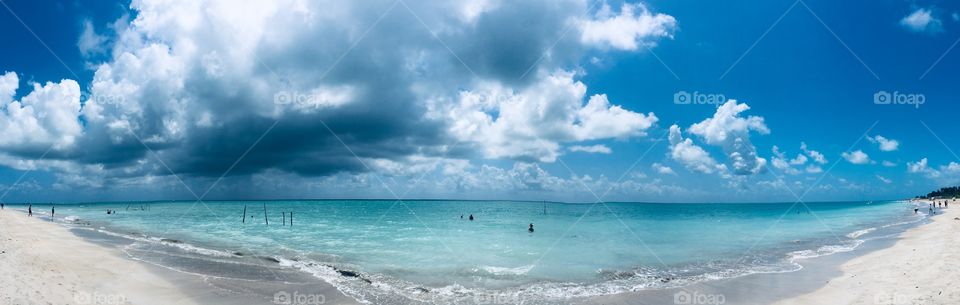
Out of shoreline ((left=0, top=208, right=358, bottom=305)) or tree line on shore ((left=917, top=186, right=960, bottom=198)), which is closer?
shoreline ((left=0, top=208, right=358, bottom=305))

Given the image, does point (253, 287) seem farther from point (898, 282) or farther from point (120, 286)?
point (898, 282)

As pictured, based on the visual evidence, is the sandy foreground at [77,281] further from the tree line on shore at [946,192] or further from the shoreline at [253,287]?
the tree line on shore at [946,192]

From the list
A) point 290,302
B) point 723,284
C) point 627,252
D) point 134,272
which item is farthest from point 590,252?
point 134,272

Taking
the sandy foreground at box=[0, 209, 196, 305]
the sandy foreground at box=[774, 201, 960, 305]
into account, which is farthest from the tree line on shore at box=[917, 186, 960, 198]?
the sandy foreground at box=[0, 209, 196, 305]

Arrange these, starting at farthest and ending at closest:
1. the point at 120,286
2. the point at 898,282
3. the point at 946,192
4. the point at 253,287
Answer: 1. the point at 946,192
2. the point at 253,287
3. the point at 120,286
4. the point at 898,282

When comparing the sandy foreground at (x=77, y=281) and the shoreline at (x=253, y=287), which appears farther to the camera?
→ the shoreline at (x=253, y=287)

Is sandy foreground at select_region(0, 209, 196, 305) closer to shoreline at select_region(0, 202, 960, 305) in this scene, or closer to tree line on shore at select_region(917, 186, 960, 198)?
shoreline at select_region(0, 202, 960, 305)

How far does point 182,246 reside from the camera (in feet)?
107

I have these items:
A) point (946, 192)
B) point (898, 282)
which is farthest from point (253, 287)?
point (946, 192)

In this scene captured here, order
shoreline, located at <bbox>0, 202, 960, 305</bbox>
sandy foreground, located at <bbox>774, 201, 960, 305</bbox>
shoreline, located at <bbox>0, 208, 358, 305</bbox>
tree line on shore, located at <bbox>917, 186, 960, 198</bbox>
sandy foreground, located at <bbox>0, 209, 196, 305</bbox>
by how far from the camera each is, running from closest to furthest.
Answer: sandy foreground, located at <bbox>0, 209, 196, 305</bbox>
shoreline, located at <bbox>0, 208, 358, 305</bbox>
sandy foreground, located at <bbox>774, 201, 960, 305</bbox>
shoreline, located at <bbox>0, 202, 960, 305</bbox>
tree line on shore, located at <bbox>917, 186, 960, 198</bbox>

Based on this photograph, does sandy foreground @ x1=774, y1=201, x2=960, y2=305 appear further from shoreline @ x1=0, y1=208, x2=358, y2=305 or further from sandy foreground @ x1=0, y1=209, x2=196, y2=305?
sandy foreground @ x1=0, y1=209, x2=196, y2=305

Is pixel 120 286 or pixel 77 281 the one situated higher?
pixel 77 281

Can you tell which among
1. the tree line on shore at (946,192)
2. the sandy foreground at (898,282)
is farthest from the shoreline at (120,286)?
the tree line on shore at (946,192)

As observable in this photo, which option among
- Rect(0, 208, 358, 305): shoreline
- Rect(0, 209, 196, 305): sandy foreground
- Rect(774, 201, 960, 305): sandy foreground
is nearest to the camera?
Rect(0, 209, 196, 305): sandy foreground
